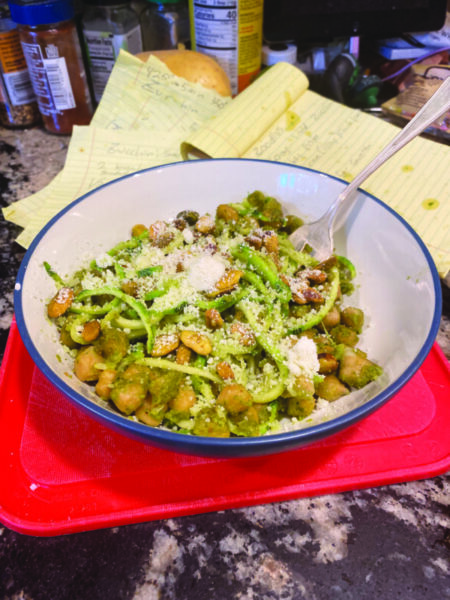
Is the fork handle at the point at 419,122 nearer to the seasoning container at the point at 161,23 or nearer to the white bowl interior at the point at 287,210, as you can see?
the white bowl interior at the point at 287,210

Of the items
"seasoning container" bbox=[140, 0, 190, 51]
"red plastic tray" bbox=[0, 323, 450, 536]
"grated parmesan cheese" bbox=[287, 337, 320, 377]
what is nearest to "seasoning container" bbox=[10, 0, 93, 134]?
"seasoning container" bbox=[140, 0, 190, 51]

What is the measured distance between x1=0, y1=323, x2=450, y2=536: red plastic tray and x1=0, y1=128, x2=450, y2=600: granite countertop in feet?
0.10

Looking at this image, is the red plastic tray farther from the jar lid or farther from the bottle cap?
the bottle cap

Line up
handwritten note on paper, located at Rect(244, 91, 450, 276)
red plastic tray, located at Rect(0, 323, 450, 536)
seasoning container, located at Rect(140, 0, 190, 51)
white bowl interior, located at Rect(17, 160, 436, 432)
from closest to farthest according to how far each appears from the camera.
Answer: red plastic tray, located at Rect(0, 323, 450, 536)
white bowl interior, located at Rect(17, 160, 436, 432)
handwritten note on paper, located at Rect(244, 91, 450, 276)
seasoning container, located at Rect(140, 0, 190, 51)

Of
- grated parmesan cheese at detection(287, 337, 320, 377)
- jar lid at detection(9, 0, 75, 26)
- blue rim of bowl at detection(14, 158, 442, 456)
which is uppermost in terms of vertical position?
jar lid at detection(9, 0, 75, 26)

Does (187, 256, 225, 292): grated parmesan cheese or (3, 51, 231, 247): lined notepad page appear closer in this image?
(187, 256, 225, 292): grated parmesan cheese

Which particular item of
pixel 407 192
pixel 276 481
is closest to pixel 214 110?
pixel 407 192

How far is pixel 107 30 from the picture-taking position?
7.78ft

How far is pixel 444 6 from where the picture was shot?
2.57 m

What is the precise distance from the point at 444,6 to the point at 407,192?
4.91ft

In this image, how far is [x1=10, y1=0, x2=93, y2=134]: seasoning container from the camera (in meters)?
1.99

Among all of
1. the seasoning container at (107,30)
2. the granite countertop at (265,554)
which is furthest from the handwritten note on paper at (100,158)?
the granite countertop at (265,554)

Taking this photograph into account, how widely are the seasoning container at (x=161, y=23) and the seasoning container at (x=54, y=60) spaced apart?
0.58 meters

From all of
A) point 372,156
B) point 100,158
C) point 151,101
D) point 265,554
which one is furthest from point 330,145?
point 265,554
